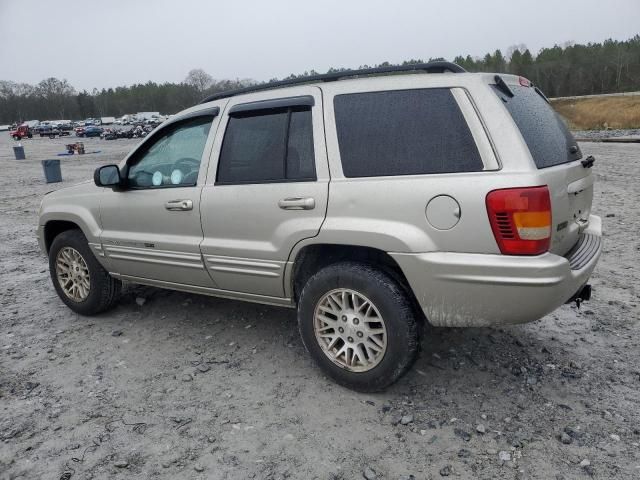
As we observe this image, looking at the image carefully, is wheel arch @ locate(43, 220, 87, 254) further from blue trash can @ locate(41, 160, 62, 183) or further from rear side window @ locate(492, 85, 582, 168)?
blue trash can @ locate(41, 160, 62, 183)

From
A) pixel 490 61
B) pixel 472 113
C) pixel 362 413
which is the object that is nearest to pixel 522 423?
pixel 362 413

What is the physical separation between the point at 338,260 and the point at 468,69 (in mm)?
92462

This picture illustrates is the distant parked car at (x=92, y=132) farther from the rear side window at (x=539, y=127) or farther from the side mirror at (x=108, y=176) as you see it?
the rear side window at (x=539, y=127)

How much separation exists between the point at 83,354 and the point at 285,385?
5.68ft

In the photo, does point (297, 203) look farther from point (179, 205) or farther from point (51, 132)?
point (51, 132)

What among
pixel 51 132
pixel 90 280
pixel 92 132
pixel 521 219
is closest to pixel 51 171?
pixel 90 280

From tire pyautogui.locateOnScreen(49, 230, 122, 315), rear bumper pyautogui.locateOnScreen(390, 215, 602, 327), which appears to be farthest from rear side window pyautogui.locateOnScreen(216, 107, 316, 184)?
tire pyautogui.locateOnScreen(49, 230, 122, 315)

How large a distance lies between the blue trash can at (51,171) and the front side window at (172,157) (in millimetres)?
13598

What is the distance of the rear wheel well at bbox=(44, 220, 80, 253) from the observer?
4773mm

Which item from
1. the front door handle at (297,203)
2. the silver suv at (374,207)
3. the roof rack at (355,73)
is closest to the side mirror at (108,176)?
the silver suv at (374,207)

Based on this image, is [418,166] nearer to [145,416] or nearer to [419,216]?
[419,216]

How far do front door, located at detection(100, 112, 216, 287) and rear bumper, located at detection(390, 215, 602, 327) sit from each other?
5.58 ft

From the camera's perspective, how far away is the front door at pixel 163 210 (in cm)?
377

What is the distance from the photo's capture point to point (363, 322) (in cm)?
306
